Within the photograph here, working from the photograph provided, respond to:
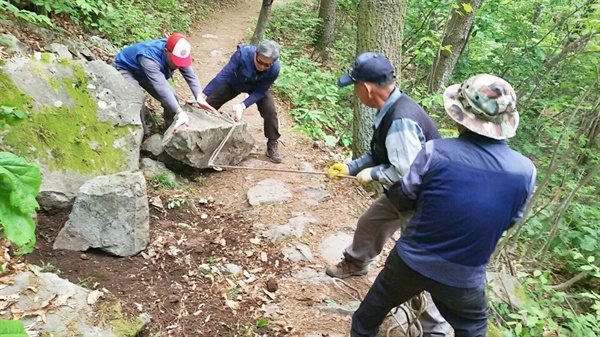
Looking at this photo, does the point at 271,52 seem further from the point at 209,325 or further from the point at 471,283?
the point at 471,283

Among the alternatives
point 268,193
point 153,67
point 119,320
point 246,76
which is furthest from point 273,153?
point 119,320

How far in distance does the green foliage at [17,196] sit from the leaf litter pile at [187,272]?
1110mm

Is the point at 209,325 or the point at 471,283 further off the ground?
the point at 471,283

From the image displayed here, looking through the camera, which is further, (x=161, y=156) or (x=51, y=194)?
(x=161, y=156)

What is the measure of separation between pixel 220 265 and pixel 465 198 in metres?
2.48

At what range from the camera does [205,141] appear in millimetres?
5391

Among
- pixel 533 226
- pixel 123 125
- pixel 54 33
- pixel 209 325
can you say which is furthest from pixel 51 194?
pixel 533 226

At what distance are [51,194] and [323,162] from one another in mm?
3793

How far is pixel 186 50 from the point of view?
5137mm

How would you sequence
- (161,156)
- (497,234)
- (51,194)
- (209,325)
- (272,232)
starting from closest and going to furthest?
(497,234) < (209,325) < (51,194) < (272,232) < (161,156)


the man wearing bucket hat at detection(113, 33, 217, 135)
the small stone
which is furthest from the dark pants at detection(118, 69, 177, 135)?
the small stone

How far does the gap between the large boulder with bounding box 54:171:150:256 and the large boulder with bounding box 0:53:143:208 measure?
1.63 feet

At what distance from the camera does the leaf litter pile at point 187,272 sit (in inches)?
130

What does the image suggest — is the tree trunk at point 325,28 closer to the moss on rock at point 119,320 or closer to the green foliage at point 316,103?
the green foliage at point 316,103
